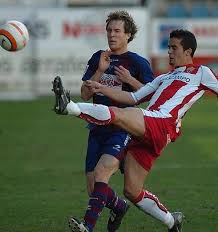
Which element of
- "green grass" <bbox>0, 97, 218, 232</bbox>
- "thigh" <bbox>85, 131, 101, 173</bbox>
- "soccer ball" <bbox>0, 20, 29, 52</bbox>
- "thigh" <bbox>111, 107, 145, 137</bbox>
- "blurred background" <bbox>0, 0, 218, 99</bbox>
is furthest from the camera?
"blurred background" <bbox>0, 0, 218, 99</bbox>

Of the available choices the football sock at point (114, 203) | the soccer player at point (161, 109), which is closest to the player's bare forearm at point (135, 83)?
the soccer player at point (161, 109)

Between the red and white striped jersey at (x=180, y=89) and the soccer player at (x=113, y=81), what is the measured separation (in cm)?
41

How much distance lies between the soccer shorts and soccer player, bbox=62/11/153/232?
268 mm

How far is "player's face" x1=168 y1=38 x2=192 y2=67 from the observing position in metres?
9.00

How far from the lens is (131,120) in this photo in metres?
8.52

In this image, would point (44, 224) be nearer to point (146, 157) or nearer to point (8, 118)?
point (146, 157)

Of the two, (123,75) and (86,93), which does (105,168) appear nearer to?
(86,93)

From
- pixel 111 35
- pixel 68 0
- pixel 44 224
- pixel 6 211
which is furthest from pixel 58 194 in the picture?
pixel 68 0

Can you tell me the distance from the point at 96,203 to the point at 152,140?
82 cm

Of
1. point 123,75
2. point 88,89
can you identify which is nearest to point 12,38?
point 88,89

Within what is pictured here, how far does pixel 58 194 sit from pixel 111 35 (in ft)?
11.4

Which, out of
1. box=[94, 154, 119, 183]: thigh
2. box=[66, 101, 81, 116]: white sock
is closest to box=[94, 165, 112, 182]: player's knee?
box=[94, 154, 119, 183]: thigh

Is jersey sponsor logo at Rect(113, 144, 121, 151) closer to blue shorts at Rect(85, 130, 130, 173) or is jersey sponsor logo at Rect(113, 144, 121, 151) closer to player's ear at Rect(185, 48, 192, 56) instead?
blue shorts at Rect(85, 130, 130, 173)

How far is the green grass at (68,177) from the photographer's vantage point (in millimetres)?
10289
